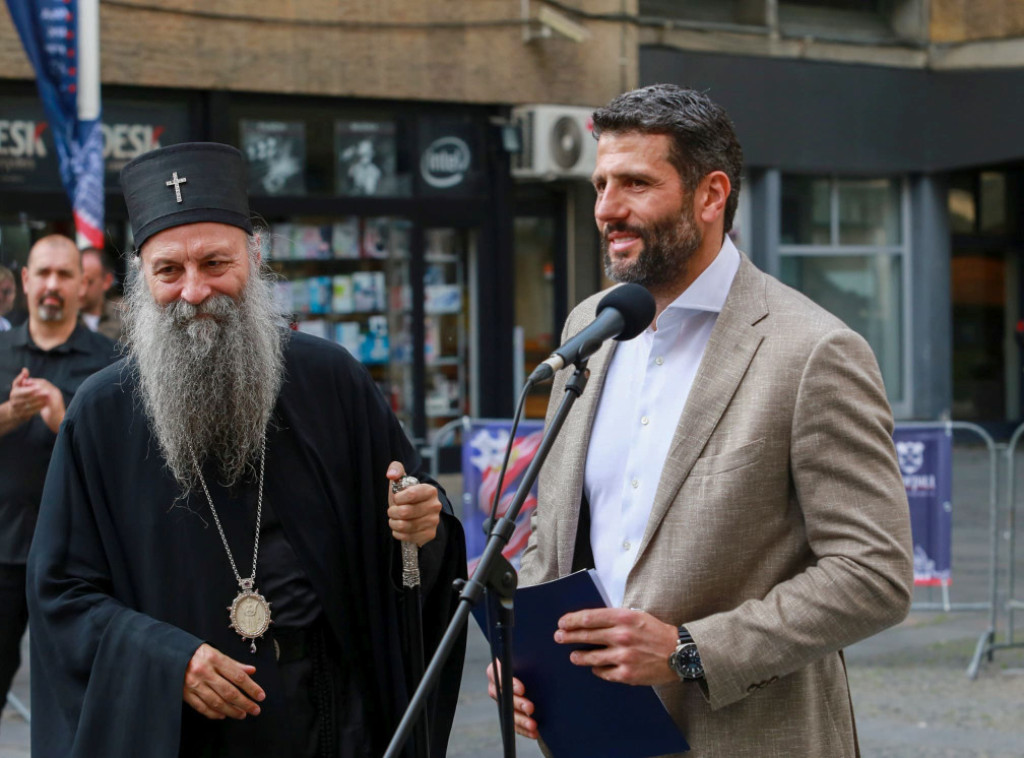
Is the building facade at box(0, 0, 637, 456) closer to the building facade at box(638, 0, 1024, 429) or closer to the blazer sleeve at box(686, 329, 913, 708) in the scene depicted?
the building facade at box(638, 0, 1024, 429)

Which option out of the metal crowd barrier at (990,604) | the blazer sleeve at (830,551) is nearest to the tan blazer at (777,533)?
the blazer sleeve at (830,551)

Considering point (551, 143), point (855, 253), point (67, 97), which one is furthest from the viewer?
point (855, 253)

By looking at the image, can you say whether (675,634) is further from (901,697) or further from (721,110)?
(901,697)

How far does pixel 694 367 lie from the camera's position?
116 inches

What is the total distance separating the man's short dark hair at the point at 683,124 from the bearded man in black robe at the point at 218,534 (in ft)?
2.87

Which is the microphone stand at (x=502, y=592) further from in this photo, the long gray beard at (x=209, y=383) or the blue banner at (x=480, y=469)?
the blue banner at (x=480, y=469)

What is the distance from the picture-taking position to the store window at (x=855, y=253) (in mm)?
16938

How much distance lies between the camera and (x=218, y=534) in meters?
3.27

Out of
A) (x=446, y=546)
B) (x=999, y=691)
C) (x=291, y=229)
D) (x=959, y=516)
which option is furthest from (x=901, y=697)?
(x=291, y=229)

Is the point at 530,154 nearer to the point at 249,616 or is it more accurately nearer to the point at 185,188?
the point at 185,188

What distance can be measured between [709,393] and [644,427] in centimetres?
20

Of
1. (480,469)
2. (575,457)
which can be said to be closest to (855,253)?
(480,469)

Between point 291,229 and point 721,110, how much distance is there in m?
10.7

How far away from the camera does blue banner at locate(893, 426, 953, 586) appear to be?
823 cm
